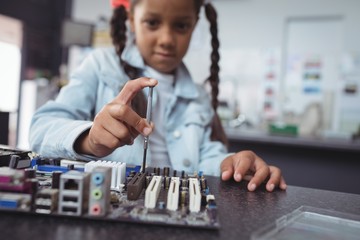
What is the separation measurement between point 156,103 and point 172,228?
638 mm

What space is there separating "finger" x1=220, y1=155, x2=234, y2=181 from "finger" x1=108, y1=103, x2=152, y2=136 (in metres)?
0.22

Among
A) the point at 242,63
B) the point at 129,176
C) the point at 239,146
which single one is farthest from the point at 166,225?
the point at 242,63

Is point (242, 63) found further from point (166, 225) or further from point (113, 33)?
point (166, 225)

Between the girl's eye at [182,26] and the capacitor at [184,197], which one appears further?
the girl's eye at [182,26]

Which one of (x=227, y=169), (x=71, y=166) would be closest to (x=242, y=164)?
(x=227, y=169)

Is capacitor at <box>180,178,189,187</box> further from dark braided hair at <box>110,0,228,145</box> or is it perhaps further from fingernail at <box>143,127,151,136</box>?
dark braided hair at <box>110,0,228,145</box>

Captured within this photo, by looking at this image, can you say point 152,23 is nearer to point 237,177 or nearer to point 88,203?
point 237,177

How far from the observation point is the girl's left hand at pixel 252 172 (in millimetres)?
661

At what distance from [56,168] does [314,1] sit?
3.28m

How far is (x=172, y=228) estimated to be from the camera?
39cm

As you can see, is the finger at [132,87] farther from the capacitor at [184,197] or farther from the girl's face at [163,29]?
the girl's face at [163,29]

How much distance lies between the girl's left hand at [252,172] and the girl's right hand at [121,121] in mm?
219

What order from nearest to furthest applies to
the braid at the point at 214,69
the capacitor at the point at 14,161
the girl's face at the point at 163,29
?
the capacitor at the point at 14,161, the girl's face at the point at 163,29, the braid at the point at 214,69

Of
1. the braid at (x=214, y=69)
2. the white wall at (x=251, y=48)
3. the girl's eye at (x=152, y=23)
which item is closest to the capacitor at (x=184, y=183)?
the girl's eye at (x=152, y=23)
